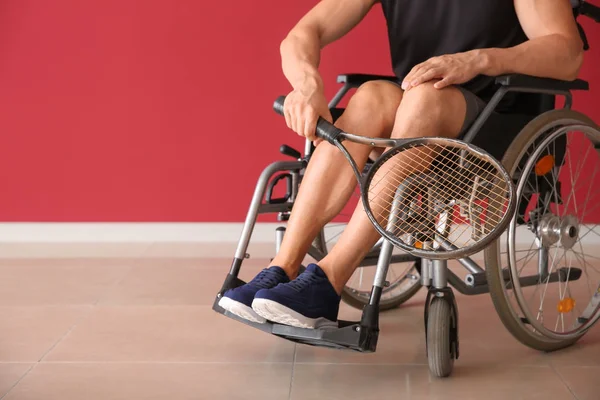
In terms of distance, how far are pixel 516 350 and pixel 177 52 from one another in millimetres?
1966

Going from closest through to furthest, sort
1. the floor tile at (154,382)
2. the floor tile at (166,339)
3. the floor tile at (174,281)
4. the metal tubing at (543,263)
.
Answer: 1. the floor tile at (154,382)
2. the floor tile at (166,339)
3. the metal tubing at (543,263)
4. the floor tile at (174,281)

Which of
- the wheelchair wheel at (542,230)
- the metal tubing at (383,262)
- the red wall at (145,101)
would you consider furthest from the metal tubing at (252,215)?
the red wall at (145,101)

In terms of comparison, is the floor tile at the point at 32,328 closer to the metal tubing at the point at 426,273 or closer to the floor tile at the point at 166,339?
the floor tile at the point at 166,339

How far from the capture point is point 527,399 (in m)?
1.58

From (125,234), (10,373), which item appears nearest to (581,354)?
(10,373)

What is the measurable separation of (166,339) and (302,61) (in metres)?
0.73

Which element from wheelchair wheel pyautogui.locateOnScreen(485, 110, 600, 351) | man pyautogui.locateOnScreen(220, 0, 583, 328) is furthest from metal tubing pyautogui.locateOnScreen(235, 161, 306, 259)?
wheelchair wheel pyautogui.locateOnScreen(485, 110, 600, 351)

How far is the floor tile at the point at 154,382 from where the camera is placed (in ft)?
5.23

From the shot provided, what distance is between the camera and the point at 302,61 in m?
1.75

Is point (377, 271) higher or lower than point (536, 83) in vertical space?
lower

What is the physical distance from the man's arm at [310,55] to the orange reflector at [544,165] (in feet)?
1.54

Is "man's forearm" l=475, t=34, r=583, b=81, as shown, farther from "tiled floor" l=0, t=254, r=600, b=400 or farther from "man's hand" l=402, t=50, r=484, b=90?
"tiled floor" l=0, t=254, r=600, b=400

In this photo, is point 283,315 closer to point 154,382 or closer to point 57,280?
point 154,382

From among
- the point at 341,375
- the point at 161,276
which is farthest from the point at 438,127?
the point at 161,276
